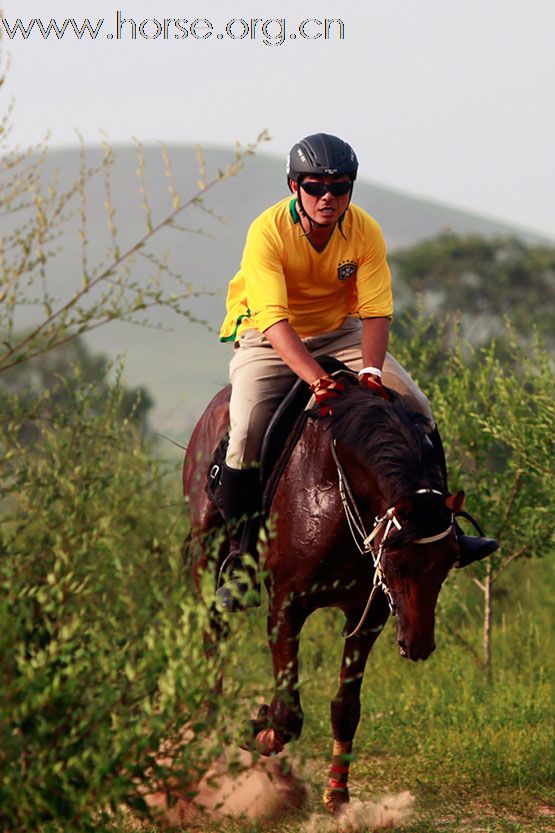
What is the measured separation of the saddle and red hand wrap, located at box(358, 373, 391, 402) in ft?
0.55

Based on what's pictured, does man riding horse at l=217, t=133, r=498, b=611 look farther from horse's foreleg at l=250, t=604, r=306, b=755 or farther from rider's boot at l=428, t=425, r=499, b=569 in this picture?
horse's foreleg at l=250, t=604, r=306, b=755

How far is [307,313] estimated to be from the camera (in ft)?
23.5

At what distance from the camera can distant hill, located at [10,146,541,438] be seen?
13525 cm

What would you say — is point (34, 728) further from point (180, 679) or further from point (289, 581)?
point (289, 581)

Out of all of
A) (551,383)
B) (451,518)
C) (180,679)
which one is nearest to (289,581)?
(451,518)

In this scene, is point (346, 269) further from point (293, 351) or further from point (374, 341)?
point (293, 351)

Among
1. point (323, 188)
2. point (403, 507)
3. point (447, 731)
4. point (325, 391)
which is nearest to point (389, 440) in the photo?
point (403, 507)

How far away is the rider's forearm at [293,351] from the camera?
6434 mm

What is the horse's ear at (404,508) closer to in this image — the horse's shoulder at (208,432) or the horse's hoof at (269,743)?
the horse's hoof at (269,743)

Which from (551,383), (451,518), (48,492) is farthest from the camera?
(551,383)

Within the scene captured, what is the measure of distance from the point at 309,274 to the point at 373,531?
1743 millimetres

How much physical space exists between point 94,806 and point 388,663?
6.56 m

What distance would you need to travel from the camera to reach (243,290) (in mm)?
7562

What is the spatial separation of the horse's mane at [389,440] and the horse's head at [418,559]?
0.39 feet
